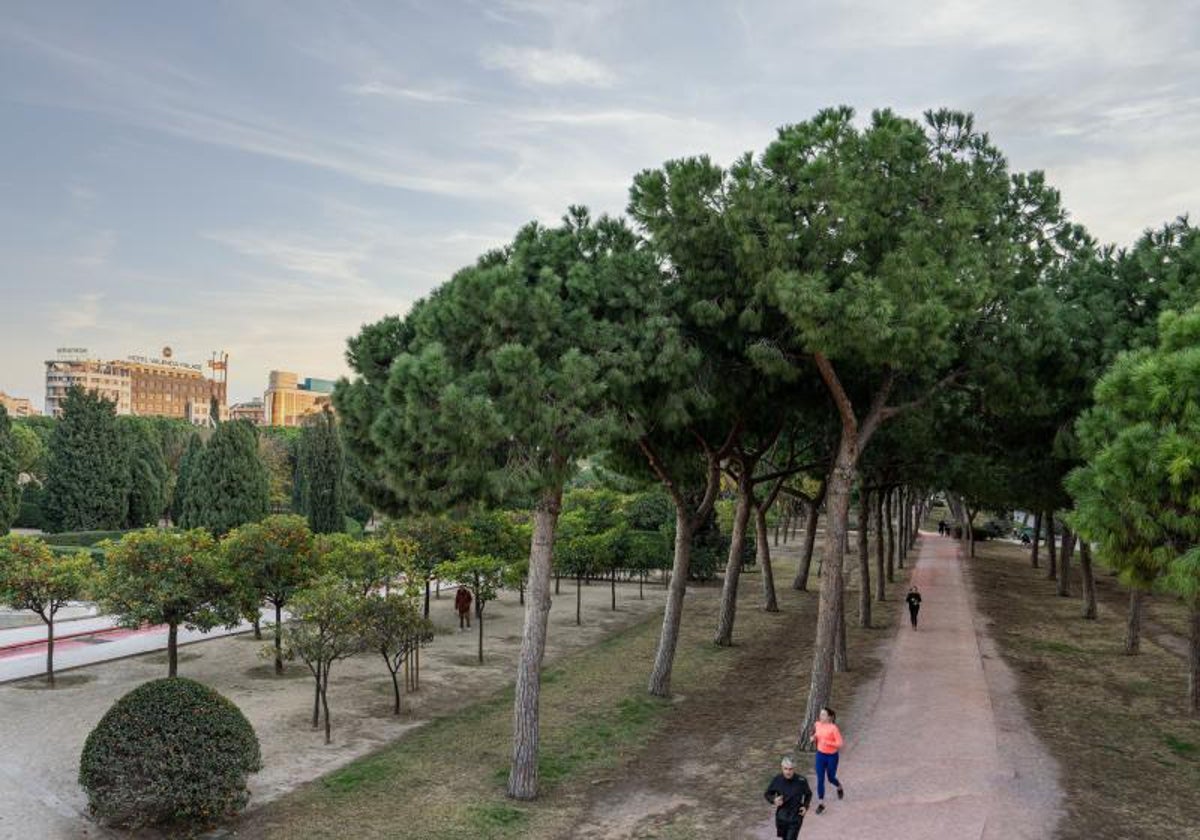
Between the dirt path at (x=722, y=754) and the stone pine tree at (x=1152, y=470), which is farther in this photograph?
the dirt path at (x=722, y=754)

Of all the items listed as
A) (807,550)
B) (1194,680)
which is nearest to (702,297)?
(1194,680)

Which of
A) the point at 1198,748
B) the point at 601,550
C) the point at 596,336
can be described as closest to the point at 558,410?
the point at 596,336

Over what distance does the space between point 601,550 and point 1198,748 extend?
21.2m

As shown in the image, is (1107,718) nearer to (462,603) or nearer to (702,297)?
(702,297)

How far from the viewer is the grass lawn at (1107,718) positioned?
518 inches

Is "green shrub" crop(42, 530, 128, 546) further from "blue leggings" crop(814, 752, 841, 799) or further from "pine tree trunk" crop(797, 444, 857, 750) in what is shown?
"blue leggings" crop(814, 752, 841, 799)

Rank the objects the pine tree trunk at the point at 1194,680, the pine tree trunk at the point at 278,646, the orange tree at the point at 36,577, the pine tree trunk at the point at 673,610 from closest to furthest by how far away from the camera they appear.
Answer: the pine tree trunk at the point at 1194,680 → the pine tree trunk at the point at 278,646 → the pine tree trunk at the point at 673,610 → the orange tree at the point at 36,577

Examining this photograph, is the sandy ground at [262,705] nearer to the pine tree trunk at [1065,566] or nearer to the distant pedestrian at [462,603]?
the distant pedestrian at [462,603]

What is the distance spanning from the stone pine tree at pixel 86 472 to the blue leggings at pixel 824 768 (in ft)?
161

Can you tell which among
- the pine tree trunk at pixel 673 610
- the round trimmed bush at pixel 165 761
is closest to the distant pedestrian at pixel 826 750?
the pine tree trunk at pixel 673 610

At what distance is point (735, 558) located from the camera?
81.1ft

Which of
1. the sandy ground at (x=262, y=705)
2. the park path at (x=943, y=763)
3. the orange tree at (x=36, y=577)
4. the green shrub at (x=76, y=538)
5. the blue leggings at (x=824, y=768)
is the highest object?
the orange tree at (x=36, y=577)

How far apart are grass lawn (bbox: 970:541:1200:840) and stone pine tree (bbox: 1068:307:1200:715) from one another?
318 cm

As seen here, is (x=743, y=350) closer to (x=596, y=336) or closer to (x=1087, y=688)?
(x=596, y=336)
